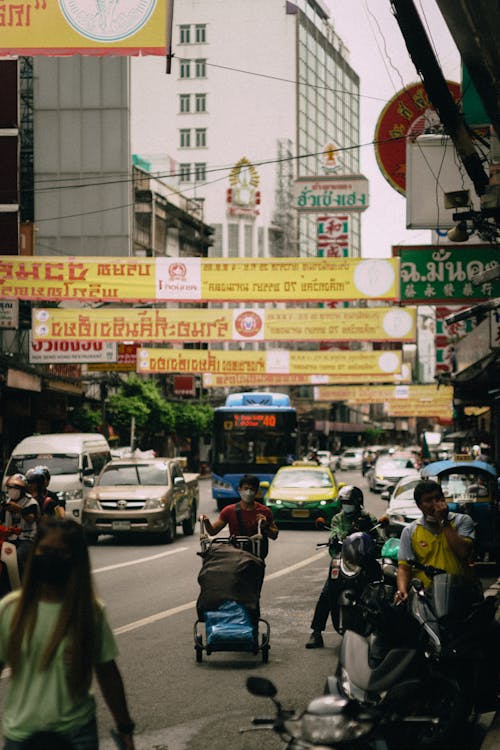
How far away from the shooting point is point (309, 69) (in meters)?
126

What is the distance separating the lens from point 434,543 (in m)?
8.19

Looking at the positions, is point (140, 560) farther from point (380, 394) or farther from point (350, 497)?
point (380, 394)

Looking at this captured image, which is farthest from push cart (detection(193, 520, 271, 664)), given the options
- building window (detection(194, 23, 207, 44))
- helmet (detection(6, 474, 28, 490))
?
building window (detection(194, 23, 207, 44))

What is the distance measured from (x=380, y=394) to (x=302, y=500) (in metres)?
37.8

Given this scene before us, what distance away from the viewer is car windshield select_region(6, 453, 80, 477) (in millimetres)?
24906

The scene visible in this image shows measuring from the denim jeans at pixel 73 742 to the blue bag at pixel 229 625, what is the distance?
580cm

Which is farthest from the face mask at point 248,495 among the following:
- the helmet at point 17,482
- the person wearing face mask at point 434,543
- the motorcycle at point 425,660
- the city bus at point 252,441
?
the city bus at point 252,441

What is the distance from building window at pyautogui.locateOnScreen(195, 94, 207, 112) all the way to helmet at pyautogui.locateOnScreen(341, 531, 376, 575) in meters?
106

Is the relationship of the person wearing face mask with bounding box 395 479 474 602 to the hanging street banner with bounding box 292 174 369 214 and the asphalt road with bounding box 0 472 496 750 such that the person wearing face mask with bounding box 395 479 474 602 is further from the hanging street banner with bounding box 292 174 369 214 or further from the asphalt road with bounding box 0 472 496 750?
the hanging street banner with bounding box 292 174 369 214

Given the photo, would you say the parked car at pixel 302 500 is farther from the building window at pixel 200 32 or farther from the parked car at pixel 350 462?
the building window at pixel 200 32

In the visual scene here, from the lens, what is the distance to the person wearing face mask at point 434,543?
8156 mm

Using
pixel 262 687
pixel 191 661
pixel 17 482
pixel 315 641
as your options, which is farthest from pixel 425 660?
pixel 17 482

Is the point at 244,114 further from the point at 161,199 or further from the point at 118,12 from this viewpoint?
the point at 118,12

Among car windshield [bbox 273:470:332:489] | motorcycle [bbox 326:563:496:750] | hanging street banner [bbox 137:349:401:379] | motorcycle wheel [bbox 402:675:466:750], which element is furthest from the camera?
hanging street banner [bbox 137:349:401:379]
